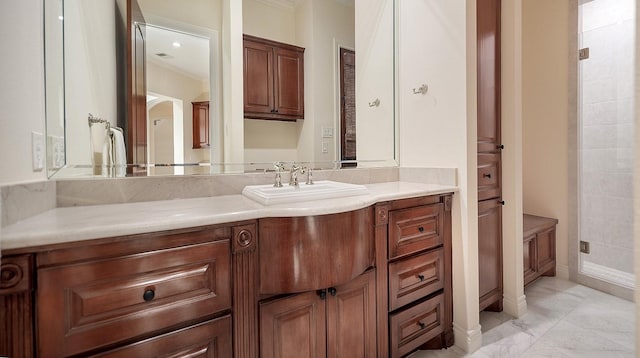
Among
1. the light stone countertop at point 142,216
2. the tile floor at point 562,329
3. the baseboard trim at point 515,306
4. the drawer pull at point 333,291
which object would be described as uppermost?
the light stone countertop at point 142,216

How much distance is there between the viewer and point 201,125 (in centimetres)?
145

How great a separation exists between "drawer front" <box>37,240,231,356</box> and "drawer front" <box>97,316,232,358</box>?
1.2 inches

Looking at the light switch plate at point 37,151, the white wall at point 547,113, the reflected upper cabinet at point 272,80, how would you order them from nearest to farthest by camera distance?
the light switch plate at point 37,151 < the reflected upper cabinet at point 272,80 < the white wall at point 547,113

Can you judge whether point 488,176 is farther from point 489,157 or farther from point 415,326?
point 415,326

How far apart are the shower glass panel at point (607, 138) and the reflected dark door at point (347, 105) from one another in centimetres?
200

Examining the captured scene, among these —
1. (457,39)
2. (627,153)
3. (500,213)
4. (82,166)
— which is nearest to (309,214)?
(82,166)

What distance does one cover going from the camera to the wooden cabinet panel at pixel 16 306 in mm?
657

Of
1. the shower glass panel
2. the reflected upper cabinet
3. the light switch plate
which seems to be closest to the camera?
the light switch plate

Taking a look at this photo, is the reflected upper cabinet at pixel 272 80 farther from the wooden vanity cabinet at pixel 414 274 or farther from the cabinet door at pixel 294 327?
the cabinet door at pixel 294 327

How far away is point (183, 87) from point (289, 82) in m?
0.57

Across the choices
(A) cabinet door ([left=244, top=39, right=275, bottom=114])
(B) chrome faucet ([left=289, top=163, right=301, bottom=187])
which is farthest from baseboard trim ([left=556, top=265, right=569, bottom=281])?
(A) cabinet door ([left=244, top=39, right=275, bottom=114])

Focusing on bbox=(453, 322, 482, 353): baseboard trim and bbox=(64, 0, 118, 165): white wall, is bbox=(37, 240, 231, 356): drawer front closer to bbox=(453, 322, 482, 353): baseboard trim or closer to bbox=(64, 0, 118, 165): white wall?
bbox=(64, 0, 118, 165): white wall

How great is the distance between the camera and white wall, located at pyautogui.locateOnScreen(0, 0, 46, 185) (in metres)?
0.78

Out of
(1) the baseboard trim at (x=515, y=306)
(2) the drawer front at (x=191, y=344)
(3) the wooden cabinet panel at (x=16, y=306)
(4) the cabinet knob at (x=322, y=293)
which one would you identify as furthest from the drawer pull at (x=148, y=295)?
(1) the baseboard trim at (x=515, y=306)
